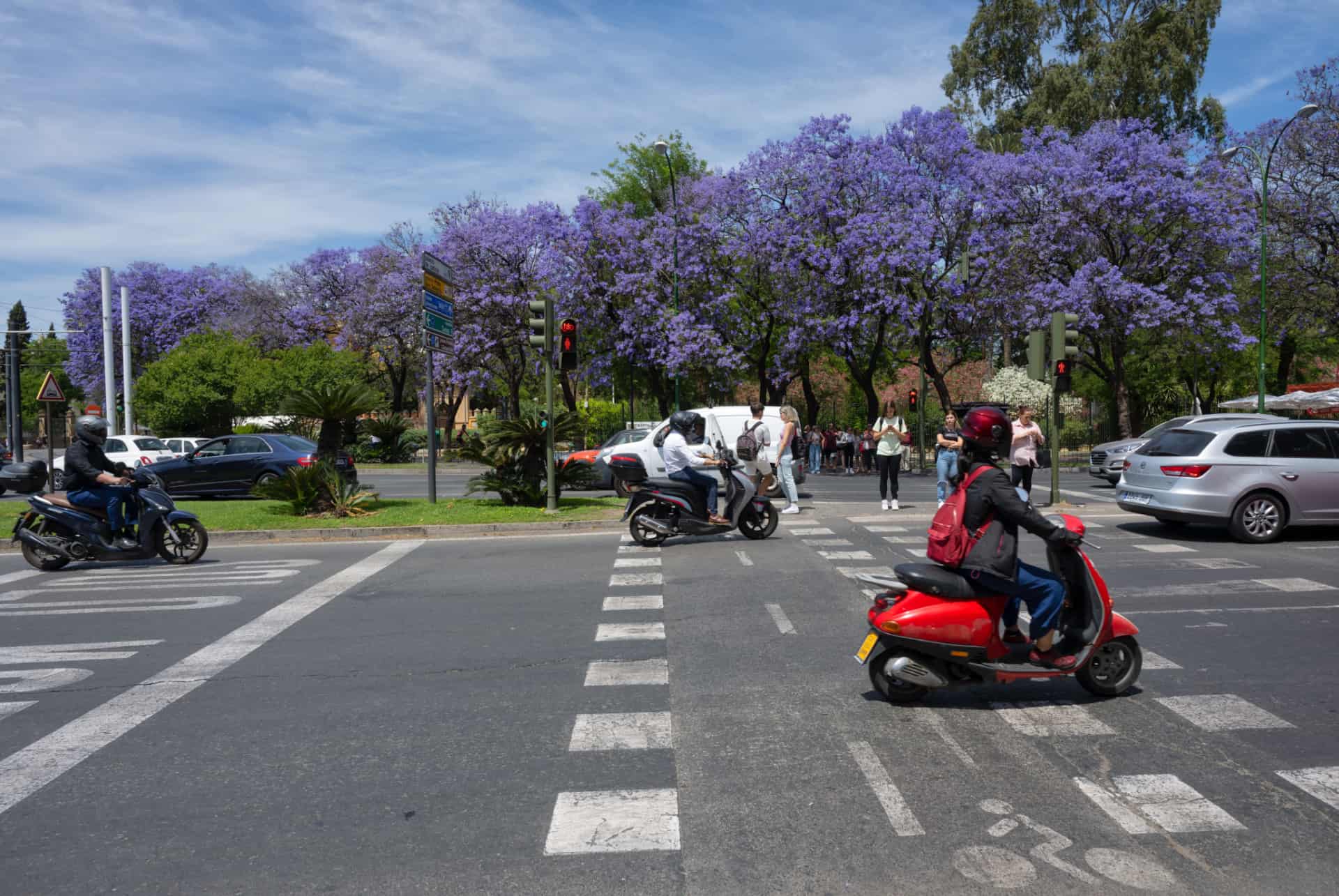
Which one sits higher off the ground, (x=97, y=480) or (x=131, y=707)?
(x=97, y=480)

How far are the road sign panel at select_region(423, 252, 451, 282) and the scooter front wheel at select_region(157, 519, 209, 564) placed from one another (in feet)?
18.7

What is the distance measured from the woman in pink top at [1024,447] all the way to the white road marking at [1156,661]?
7.85 m

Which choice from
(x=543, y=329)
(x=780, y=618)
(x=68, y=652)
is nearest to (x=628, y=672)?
(x=780, y=618)

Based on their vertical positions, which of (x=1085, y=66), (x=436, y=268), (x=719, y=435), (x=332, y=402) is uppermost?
(x=1085, y=66)

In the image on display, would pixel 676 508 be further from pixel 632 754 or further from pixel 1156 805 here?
pixel 1156 805

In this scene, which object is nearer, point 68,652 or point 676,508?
point 68,652

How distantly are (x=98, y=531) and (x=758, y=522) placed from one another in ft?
24.8

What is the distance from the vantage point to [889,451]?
16219 millimetres

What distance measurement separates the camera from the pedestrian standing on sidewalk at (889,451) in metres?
16.0

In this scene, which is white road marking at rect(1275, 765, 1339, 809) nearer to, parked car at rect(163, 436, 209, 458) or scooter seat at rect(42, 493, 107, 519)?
scooter seat at rect(42, 493, 107, 519)

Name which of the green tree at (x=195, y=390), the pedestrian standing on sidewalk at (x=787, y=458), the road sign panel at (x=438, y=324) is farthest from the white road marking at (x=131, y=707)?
the green tree at (x=195, y=390)

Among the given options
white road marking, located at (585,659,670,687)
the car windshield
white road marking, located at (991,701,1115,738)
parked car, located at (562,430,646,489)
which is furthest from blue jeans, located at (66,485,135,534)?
the car windshield

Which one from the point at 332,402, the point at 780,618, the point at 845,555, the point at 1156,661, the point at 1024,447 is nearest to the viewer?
the point at 1156,661

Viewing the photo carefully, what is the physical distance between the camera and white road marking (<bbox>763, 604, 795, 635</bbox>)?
740 cm
